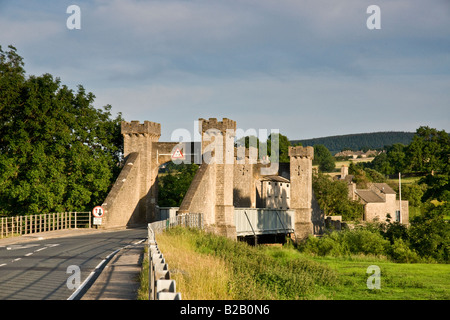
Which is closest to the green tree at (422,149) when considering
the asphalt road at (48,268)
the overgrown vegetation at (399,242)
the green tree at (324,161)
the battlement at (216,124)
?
the green tree at (324,161)

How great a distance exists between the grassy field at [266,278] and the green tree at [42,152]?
18366 mm

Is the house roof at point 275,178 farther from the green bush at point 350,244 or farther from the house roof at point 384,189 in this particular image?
the house roof at point 384,189

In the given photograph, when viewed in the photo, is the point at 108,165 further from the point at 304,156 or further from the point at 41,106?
the point at 304,156

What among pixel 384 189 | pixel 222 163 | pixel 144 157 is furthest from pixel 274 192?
pixel 384 189

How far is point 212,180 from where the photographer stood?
142 ft

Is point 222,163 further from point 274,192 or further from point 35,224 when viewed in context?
point 274,192

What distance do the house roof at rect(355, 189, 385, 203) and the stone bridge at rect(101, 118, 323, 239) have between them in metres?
30.5

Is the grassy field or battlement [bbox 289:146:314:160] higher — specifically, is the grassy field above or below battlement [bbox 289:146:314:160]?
below

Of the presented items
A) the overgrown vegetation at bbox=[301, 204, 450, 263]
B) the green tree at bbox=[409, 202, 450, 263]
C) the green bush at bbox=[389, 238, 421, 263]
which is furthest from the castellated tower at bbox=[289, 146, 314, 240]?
the green bush at bbox=[389, 238, 421, 263]

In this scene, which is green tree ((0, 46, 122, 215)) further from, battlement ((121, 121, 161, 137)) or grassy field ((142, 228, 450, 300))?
grassy field ((142, 228, 450, 300))

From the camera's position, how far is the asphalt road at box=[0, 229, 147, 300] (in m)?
12.8

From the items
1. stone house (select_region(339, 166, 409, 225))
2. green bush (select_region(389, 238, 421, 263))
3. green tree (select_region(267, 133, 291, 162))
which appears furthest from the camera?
green tree (select_region(267, 133, 291, 162))

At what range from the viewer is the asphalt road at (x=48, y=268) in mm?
12795

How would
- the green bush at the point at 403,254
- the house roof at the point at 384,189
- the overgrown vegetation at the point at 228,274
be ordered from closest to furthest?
the overgrown vegetation at the point at 228,274 → the green bush at the point at 403,254 → the house roof at the point at 384,189
